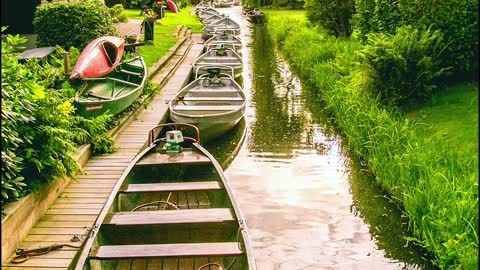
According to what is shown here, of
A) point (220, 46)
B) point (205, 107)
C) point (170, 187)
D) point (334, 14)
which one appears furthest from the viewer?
point (334, 14)

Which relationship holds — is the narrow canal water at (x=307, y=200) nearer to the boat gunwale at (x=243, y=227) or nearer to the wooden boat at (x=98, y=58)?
the boat gunwale at (x=243, y=227)

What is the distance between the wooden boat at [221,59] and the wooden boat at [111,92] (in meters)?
4.10

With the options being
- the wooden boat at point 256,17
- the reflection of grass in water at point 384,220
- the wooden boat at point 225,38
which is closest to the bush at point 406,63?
the reflection of grass in water at point 384,220

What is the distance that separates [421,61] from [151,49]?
1202 cm

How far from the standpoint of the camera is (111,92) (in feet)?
37.1

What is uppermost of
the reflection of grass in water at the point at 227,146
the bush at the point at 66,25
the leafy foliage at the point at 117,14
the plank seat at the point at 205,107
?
the bush at the point at 66,25

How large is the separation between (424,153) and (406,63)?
310 centimetres

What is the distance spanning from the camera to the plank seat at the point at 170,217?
5.99 m

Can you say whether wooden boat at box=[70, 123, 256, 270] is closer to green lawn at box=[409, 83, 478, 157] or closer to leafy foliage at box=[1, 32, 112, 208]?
leafy foliage at box=[1, 32, 112, 208]

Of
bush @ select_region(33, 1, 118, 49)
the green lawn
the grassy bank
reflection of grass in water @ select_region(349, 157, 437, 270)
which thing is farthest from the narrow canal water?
bush @ select_region(33, 1, 118, 49)

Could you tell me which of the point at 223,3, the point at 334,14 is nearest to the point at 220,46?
the point at 334,14

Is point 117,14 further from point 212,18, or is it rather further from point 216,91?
point 216,91

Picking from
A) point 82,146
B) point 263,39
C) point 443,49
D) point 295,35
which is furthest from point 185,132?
point 263,39

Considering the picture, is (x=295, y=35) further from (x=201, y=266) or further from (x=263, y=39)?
(x=201, y=266)
